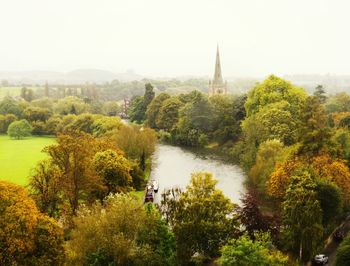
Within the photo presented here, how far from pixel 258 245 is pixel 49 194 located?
1468 centimetres

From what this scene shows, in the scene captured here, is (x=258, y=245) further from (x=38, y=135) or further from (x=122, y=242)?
(x=38, y=135)

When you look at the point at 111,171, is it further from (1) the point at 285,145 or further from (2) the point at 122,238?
(1) the point at 285,145

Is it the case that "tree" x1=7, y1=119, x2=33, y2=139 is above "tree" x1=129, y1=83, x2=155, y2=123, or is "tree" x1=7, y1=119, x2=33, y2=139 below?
below

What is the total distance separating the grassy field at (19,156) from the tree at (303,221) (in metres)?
28.1

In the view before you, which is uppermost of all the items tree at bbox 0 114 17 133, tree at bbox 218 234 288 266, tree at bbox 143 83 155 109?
tree at bbox 143 83 155 109

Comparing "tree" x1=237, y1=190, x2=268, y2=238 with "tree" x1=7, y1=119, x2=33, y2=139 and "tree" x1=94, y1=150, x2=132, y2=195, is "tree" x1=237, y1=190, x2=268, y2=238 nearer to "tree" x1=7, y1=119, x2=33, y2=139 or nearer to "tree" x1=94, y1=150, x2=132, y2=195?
"tree" x1=94, y1=150, x2=132, y2=195

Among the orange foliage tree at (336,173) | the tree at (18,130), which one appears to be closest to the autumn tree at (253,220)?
the orange foliage tree at (336,173)

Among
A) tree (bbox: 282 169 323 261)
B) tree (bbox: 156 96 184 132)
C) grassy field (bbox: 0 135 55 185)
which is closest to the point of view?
tree (bbox: 282 169 323 261)

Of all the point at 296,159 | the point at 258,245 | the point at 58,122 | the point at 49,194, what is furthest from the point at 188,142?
the point at 258,245

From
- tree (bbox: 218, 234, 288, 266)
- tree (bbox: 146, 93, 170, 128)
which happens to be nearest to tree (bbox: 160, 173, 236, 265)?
tree (bbox: 218, 234, 288, 266)

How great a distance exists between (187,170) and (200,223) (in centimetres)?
2854

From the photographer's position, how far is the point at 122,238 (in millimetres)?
20359

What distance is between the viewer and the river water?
4403 centimetres

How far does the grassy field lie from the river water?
47.9 feet
